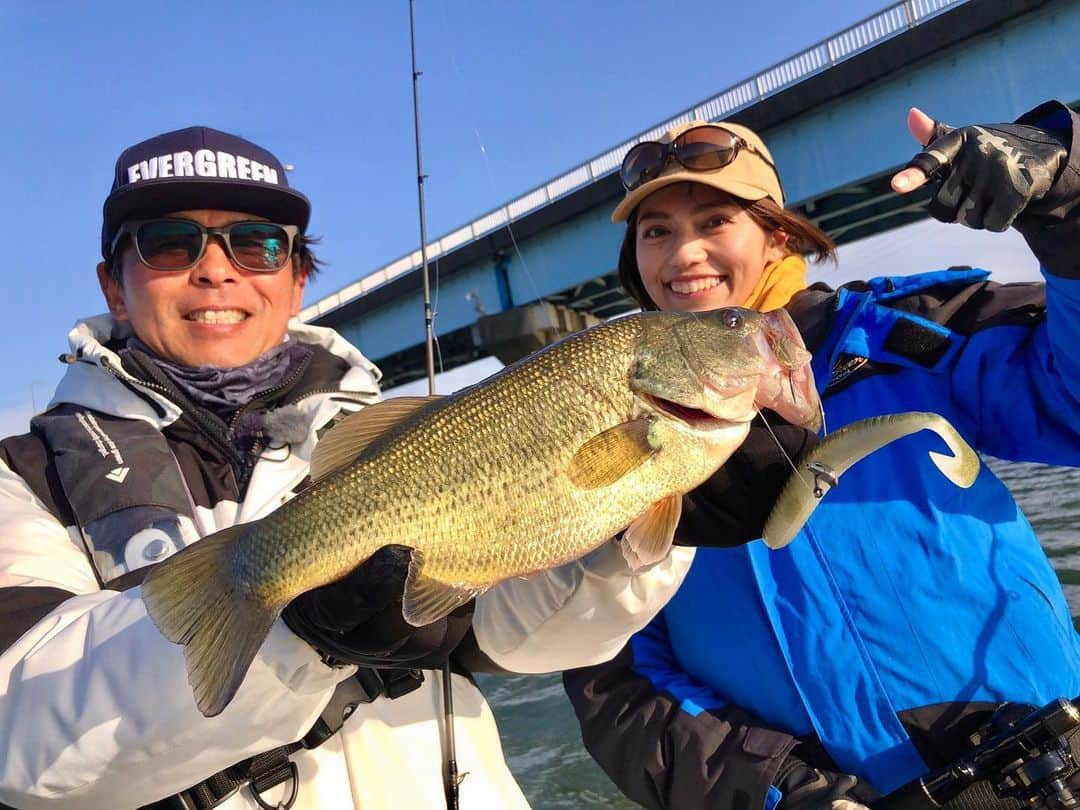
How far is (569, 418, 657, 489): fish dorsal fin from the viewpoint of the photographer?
7.16ft

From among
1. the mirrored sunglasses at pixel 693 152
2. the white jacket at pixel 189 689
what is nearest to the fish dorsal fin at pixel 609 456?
the white jacket at pixel 189 689

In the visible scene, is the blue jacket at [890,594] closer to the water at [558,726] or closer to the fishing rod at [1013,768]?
the fishing rod at [1013,768]

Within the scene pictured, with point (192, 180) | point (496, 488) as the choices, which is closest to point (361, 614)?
point (496, 488)

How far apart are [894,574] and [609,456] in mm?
1367

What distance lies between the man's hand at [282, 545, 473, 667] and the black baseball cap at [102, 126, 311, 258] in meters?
1.95

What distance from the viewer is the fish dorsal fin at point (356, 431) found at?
2.41 m

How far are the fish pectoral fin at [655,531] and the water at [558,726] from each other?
4.06m

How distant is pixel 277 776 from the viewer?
2.44 meters

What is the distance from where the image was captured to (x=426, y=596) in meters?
2.12

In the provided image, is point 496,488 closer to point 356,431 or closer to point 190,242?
point 356,431

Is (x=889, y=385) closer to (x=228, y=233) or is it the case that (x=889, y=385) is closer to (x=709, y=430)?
(x=709, y=430)

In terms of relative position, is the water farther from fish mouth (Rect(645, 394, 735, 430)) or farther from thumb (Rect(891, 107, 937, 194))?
thumb (Rect(891, 107, 937, 194))

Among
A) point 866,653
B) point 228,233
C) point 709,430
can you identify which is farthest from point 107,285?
point 866,653

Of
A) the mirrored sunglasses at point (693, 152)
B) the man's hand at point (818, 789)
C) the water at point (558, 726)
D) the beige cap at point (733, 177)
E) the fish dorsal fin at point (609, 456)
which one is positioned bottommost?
the water at point (558, 726)
